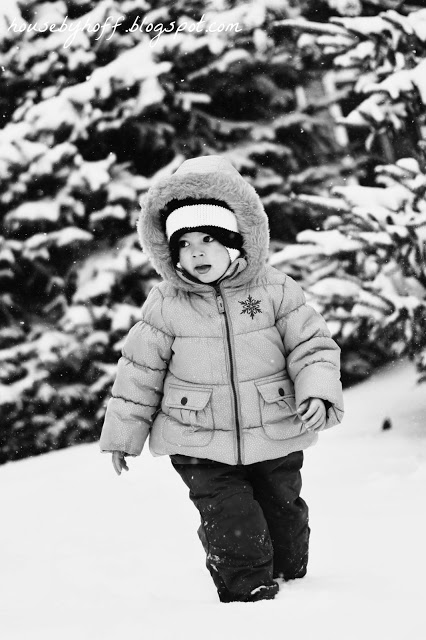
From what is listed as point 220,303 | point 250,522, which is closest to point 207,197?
point 220,303

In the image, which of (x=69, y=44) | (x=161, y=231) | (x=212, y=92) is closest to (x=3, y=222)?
(x=69, y=44)

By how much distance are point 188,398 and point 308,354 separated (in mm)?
453

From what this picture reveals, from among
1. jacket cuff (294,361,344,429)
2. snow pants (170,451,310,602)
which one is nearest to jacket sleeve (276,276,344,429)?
jacket cuff (294,361,344,429)

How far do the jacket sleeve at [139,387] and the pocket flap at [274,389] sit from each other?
370 mm

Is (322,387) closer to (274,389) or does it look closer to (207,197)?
(274,389)

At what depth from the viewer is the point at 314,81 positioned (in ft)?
24.1

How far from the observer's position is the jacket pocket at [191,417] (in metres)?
2.80

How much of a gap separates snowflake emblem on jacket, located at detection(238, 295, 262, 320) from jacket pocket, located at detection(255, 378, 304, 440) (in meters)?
0.24

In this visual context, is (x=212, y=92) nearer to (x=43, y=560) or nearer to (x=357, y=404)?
(x=357, y=404)

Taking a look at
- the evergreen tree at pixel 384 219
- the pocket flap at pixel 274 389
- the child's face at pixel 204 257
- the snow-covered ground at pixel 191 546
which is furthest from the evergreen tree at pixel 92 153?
the pocket flap at pixel 274 389

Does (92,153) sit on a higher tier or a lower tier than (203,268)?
lower

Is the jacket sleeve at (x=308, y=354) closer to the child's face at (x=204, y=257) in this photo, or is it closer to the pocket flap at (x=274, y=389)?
the pocket flap at (x=274, y=389)

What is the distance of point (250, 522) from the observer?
2750mm

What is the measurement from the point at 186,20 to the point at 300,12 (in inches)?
38.4
